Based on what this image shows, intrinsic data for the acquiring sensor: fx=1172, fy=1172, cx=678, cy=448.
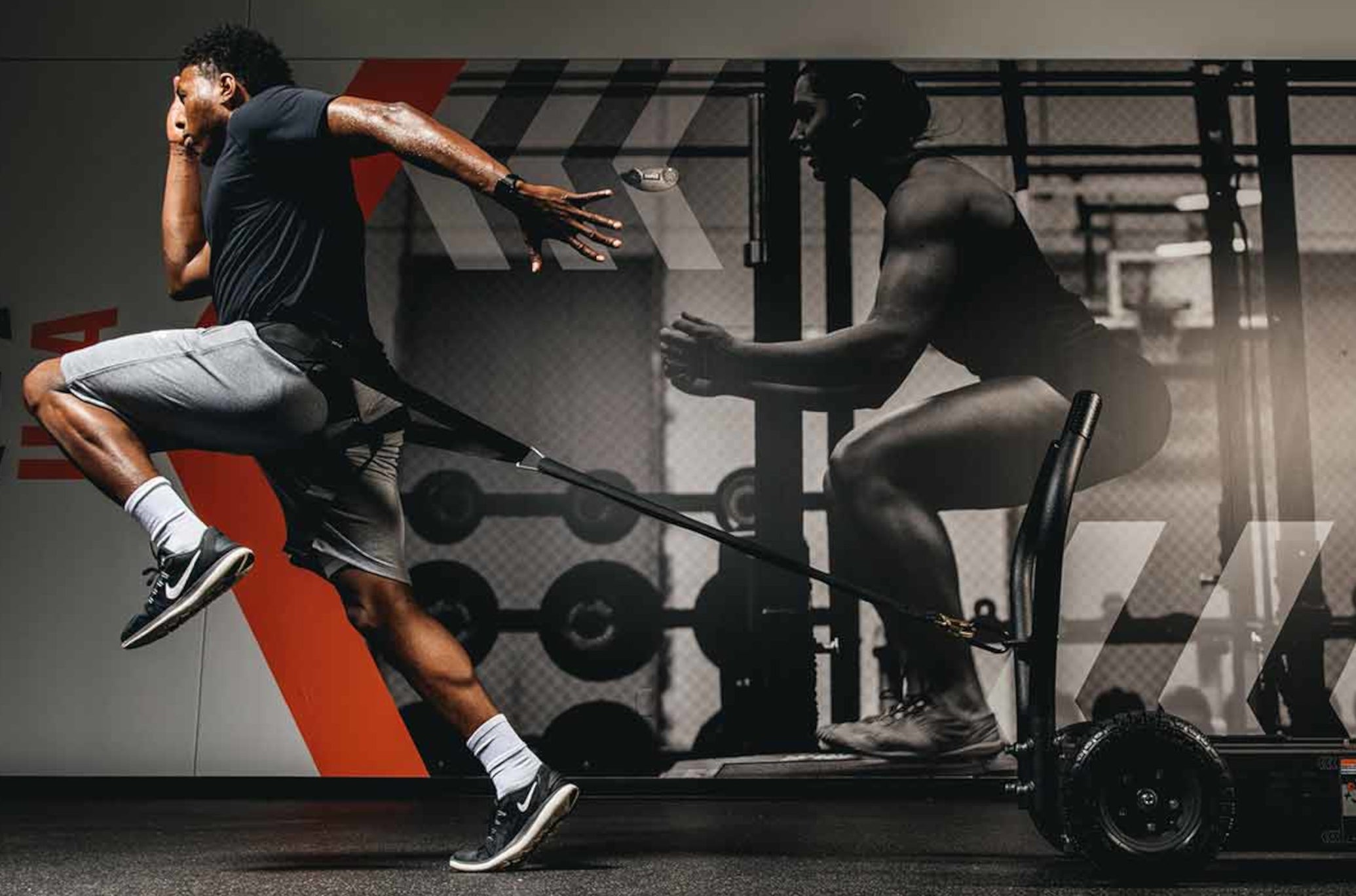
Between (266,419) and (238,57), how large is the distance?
2.37ft

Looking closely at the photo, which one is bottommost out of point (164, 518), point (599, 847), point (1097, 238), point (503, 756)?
point (599, 847)

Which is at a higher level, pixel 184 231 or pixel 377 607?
pixel 184 231

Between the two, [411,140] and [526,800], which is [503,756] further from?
[411,140]

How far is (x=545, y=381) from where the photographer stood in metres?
3.59

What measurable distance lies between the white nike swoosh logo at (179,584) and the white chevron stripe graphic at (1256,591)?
2.74 meters

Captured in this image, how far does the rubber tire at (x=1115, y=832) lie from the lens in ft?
6.26

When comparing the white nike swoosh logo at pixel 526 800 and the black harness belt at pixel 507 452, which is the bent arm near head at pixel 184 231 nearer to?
the black harness belt at pixel 507 452

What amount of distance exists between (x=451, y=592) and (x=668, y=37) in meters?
1.85

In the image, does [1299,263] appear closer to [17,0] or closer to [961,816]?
[961,816]

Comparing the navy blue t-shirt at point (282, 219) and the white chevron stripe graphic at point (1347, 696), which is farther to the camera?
the white chevron stripe graphic at point (1347, 696)

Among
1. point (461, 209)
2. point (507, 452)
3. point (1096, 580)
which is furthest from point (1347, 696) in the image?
point (461, 209)

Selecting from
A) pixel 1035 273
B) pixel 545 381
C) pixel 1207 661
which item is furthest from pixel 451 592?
pixel 1207 661

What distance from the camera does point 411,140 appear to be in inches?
74.8

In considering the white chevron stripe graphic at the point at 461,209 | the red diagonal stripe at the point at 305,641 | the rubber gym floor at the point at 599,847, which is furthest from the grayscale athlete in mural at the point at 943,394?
the red diagonal stripe at the point at 305,641
